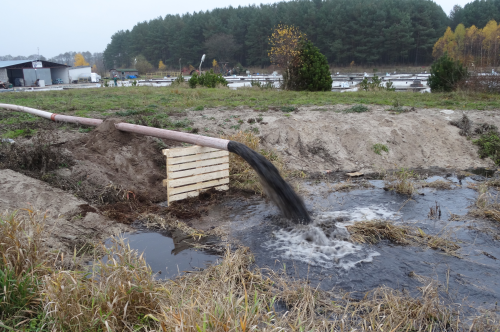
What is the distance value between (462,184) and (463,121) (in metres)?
3.89

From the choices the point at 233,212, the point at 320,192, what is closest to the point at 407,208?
the point at 320,192

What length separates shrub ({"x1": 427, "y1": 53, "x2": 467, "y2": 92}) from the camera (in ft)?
57.2

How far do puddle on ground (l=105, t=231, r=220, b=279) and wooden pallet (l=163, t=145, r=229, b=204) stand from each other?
133cm

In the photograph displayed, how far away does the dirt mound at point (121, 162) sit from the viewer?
24.3 ft

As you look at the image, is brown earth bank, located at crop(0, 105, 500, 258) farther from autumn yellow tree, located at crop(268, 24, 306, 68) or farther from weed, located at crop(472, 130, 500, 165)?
autumn yellow tree, located at crop(268, 24, 306, 68)

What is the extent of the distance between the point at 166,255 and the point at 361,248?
269 centimetres

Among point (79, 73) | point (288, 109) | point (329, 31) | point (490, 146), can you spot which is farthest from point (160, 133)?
point (329, 31)

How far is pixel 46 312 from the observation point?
9.87 ft

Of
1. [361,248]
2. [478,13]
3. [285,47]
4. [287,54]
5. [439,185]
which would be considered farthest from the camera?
[478,13]

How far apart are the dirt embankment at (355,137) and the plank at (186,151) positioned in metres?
3.00

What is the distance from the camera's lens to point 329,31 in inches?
2628

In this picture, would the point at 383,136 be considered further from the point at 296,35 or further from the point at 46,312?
the point at 296,35

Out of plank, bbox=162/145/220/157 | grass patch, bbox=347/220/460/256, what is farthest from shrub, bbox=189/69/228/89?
grass patch, bbox=347/220/460/256

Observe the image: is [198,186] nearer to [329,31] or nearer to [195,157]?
[195,157]
